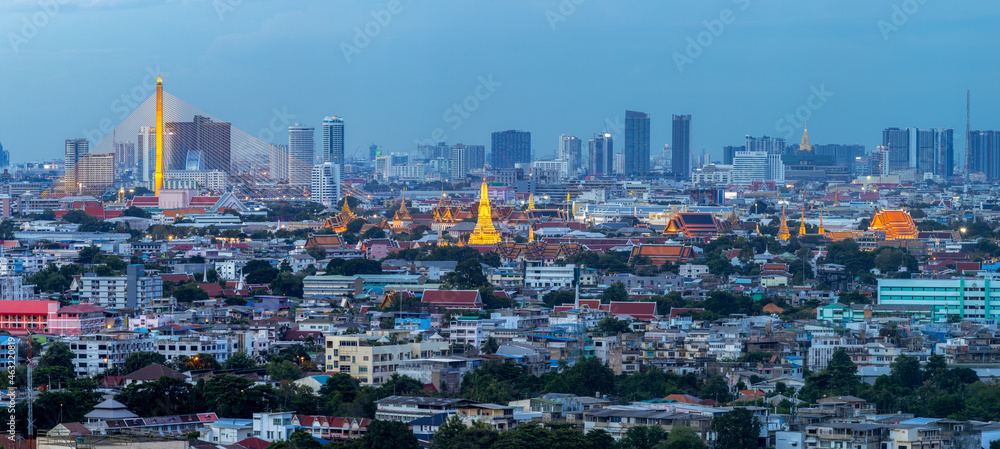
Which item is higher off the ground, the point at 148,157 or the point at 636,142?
the point at 636,142

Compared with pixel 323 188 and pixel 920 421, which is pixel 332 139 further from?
pixel 920 421

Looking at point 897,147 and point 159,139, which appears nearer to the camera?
point 159,139

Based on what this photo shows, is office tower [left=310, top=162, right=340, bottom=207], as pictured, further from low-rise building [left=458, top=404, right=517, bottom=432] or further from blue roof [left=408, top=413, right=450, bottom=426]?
blue roof [left=408, top=413, right=450, bottom=426]

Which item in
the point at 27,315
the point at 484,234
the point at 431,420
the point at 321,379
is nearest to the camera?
the point at 431,420

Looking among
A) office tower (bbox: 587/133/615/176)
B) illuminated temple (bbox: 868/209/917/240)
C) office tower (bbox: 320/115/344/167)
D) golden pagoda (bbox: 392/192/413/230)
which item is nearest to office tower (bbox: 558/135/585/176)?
office tower (bbox: 587/133/615/176)

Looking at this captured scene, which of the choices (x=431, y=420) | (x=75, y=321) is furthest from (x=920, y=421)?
(x=75, y=321)

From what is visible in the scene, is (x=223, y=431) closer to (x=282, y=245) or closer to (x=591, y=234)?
(x=282, y=245)

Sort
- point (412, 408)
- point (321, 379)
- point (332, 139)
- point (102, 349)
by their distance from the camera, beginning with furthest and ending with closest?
point (332, 139) → point (102, 349) → point (321, 379) → point (412, 408)

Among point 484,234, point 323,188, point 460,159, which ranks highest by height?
point 460,159
